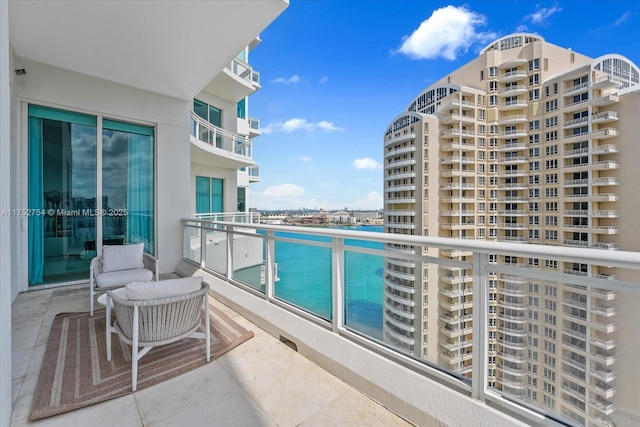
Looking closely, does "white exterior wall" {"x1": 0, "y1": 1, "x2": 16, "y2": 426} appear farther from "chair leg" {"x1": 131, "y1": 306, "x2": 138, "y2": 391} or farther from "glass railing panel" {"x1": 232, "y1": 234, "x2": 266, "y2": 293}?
"glass railing panel" {"x1": 232, "y1": 234, "x2": 266, "y2": 293}

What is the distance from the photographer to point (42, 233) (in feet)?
15.2

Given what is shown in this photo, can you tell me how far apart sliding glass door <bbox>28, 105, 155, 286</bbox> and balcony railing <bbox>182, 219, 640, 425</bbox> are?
139 inches

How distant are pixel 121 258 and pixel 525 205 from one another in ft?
96.4

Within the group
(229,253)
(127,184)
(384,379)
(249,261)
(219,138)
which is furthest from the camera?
(219,138)

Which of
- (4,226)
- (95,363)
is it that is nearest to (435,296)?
(4,226)

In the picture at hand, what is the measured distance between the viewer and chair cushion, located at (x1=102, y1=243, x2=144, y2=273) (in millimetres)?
3936

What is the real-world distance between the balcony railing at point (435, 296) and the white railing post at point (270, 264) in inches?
0.5

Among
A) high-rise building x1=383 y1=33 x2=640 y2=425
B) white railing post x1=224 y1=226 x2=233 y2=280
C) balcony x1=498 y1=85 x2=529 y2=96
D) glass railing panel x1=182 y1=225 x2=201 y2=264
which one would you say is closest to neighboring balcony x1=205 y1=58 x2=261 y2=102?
glass railing panel x1=182 y1=225 x2=201 y2=264

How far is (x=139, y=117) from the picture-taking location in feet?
17.9

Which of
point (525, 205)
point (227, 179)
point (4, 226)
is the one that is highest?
point (227, 179)

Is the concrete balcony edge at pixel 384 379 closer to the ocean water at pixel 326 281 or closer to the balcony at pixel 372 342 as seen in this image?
the balcony at pixel 372 342

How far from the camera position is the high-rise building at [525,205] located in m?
1.30

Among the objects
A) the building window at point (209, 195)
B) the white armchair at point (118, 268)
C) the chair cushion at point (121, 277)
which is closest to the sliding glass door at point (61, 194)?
the white armchair at point (118, 268)

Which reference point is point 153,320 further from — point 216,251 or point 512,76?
point 512,76
